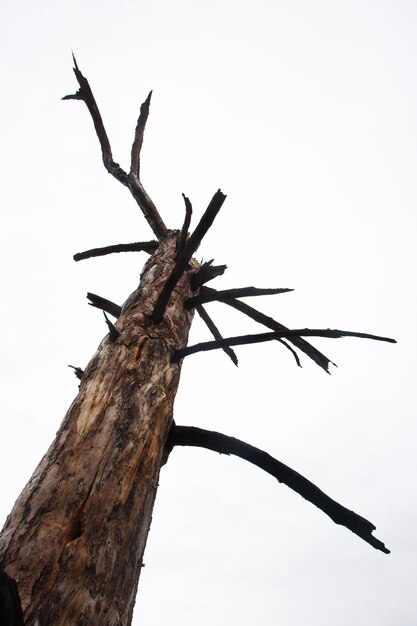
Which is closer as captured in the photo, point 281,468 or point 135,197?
point 281,468

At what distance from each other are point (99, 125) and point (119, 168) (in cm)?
48

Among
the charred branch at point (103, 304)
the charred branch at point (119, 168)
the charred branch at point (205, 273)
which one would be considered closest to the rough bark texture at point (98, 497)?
the charred branch at point (103, 304)

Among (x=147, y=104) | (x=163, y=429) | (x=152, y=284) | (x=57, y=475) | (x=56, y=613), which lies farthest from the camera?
(x=147, y=104)

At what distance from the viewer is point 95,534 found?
1333 millimetres

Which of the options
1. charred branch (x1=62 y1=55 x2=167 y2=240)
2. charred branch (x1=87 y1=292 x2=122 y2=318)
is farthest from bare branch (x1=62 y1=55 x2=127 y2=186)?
charred branch (x1=87 y1=292 x2=122 y2=318)

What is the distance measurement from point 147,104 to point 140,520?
4766 mm

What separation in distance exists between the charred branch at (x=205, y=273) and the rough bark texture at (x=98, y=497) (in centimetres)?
95

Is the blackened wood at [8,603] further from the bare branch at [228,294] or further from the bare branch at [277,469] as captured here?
the bare branch at [228,294]

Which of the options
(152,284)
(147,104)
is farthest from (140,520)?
(147,104)

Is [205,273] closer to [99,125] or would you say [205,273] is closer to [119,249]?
[119,249]

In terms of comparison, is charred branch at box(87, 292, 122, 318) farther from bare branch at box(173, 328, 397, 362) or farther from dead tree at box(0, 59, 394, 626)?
bare branch at box(173, 328, 397, 362)

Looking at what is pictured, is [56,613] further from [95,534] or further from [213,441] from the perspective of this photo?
[213,441]

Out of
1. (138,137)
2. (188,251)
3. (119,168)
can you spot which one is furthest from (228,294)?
(138,137)

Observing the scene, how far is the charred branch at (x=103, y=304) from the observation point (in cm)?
252
